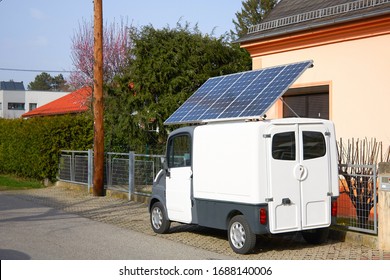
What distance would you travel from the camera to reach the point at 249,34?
51.5ft

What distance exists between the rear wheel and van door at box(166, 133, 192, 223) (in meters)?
2.13

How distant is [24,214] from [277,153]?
25.4 feet

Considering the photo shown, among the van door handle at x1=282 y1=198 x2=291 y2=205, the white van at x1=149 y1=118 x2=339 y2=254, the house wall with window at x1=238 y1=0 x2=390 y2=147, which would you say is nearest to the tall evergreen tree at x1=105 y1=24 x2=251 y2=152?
the house wall with window at x1=238 y1=0 x2=390 y2=147

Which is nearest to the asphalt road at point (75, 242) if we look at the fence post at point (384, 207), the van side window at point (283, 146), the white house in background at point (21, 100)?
the van side window at point (283, 146)

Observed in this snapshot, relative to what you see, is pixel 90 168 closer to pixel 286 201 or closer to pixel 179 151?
pixel 179 151

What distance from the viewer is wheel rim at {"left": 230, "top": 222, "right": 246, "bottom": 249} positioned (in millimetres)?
9422

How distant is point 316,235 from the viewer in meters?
10.1

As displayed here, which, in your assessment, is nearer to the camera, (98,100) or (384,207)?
(384,207)

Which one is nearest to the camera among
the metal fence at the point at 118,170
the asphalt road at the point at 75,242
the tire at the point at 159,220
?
the asphalt road at the point at 75,242

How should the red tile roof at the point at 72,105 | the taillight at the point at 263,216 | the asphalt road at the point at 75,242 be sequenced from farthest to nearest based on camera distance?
the red tile roof at the point at 72,105
the asphalt road at the point at 75,242
the taillight at the point at 263,216

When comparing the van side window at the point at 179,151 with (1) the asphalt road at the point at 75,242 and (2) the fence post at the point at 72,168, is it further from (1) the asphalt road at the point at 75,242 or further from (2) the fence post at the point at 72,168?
(2) the fence post at the point at 72,168

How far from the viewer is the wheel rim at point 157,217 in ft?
38.1

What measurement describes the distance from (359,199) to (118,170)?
9052 mm

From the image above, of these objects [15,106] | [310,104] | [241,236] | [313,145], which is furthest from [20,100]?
[313,145]
